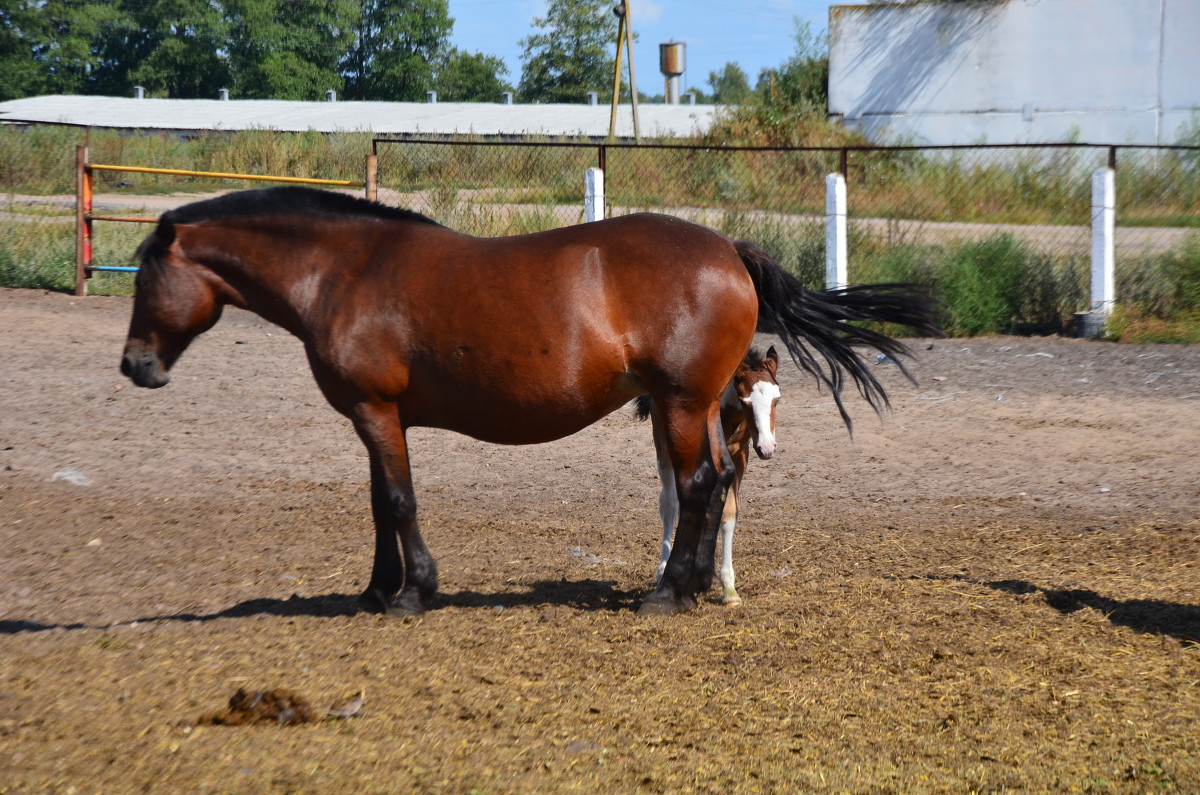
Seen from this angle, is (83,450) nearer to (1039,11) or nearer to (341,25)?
(1039,11)

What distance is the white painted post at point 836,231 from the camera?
1374 centimetres

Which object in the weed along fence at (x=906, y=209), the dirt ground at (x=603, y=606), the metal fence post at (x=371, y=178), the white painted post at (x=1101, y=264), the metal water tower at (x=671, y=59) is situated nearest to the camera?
the dirt ground at (x=603, y=606)

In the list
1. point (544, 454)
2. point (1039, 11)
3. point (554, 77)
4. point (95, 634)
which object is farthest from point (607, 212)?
point (554, 77)

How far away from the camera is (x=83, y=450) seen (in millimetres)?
8945

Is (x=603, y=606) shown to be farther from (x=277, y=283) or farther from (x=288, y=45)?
(x=288, y=45)

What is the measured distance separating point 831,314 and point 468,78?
7710 centimetres

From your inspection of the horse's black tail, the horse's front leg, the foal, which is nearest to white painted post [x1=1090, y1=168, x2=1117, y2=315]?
the horse's black tail

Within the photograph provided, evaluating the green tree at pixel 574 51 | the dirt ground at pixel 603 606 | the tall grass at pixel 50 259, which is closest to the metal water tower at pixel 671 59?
the green tree at pixel 574 51

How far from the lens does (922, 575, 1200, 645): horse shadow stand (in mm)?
5188

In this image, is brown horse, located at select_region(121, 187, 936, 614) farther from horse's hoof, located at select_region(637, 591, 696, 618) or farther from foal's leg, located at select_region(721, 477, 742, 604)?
foal's leg, located at select_region(721, 477, 742, 604)

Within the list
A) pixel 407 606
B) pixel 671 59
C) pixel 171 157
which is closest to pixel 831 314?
pixel 407 606

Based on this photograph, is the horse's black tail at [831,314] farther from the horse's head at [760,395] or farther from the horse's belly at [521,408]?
the horse's belly at [521,408]

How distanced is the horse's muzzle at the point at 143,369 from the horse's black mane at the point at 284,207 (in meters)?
0.69

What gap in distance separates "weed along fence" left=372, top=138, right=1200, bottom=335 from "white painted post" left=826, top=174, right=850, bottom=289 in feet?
0.05
